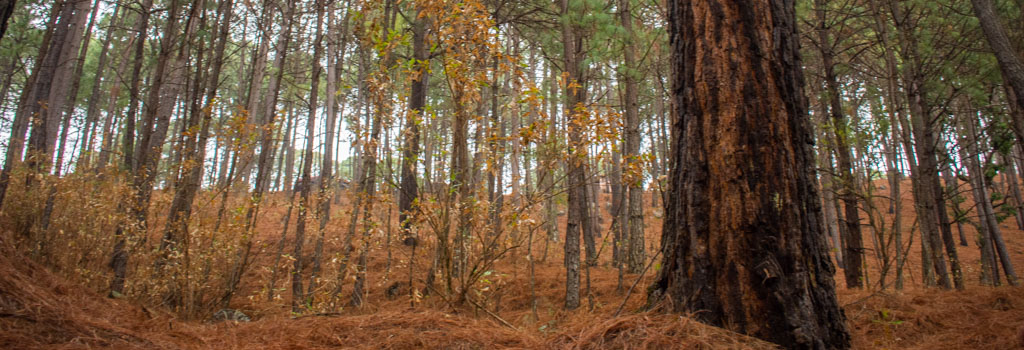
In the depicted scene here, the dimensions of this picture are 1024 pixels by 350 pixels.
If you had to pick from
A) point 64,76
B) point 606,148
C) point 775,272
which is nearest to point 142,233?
point 64,76

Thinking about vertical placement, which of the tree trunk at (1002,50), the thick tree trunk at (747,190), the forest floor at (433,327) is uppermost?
the tree trunk at (1002,50)

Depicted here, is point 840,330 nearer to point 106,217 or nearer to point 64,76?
point 106,217

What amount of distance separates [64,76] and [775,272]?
928cm

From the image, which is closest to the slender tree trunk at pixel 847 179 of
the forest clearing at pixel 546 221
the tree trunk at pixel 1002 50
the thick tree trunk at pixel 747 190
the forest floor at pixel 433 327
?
the forest clearing at pixel 546 221

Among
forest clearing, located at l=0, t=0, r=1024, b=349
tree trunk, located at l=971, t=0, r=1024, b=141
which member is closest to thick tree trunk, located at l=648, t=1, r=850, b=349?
forest clearing, located at l=0, t=0, r=1024, b=349

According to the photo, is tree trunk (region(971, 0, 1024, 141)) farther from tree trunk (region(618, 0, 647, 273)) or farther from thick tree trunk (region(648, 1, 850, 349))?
thick tree trunk (region(648, 1, 850, 349))

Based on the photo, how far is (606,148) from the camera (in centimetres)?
404

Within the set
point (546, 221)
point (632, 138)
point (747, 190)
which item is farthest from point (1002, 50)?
point (546, 221)

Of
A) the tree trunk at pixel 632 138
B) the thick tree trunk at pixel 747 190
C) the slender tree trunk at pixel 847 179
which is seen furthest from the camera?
the tree trunk at pixel 632 138

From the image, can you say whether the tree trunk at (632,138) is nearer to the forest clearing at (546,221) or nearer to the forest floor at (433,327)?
the forest clearing at (546,221)

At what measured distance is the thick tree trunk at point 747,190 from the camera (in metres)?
1.97

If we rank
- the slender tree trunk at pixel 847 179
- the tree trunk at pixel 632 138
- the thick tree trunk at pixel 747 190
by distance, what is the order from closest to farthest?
the thick tree trunk at pixel 747 190
the slender tree trunk at pixel 847 179
the tree trunk at pixel 632 138

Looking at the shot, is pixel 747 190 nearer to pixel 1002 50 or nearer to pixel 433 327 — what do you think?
pixel 433 327

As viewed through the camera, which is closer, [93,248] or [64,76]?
[93,248]
